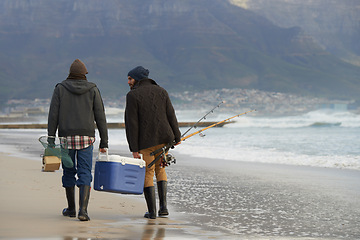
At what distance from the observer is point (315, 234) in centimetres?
532

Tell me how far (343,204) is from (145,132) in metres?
2.71

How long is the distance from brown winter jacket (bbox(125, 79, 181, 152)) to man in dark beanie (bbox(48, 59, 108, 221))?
293mm

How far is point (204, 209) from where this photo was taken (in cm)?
671

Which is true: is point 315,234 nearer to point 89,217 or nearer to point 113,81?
point 89,217

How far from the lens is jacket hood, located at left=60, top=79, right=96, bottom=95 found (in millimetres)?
5605

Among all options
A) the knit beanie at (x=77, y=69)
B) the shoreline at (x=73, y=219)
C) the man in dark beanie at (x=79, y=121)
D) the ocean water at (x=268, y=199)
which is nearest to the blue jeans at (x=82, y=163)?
the man in dark beanie at (x=79, y=121)

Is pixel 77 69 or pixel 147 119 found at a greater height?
pixel 77 69

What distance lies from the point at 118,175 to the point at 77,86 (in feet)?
2.87

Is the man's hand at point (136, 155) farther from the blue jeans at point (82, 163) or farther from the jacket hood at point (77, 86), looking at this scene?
the jacket hood at point (77, 86)

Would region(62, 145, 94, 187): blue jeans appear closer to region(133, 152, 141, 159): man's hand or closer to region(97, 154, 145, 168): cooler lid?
region(97, 154, 145, 168): cooler lid

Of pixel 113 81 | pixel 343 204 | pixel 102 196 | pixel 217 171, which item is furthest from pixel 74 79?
pixel 113 81

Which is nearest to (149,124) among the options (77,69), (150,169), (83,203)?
(150,169)

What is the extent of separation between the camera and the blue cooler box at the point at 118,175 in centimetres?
553

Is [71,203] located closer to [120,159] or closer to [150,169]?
[120,159]
